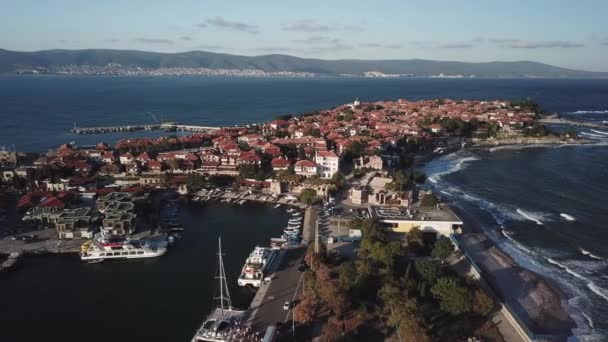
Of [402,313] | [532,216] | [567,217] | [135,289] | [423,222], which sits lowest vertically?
[135,289]

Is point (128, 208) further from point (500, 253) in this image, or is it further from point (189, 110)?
point (189, 110)

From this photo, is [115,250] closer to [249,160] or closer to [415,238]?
[415,238]

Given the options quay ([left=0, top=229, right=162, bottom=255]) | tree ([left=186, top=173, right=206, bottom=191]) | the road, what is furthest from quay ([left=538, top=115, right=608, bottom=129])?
quay ([left=0, top=229, right=162, bottom=255])

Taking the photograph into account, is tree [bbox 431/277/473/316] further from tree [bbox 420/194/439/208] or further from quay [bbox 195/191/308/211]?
quay [bbox 195/191/308/211]

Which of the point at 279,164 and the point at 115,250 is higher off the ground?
the point at 279,164

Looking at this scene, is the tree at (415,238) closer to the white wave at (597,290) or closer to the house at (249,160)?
the white wave at (597,290)

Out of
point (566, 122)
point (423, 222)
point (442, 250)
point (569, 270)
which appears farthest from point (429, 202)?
point (566, 122)
